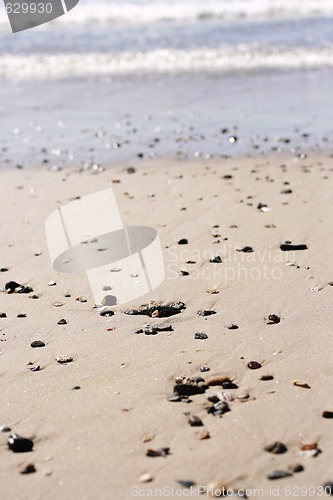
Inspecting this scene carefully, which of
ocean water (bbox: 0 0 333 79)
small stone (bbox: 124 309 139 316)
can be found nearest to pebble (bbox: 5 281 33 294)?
small stone (bbox: 124 309 139 316)

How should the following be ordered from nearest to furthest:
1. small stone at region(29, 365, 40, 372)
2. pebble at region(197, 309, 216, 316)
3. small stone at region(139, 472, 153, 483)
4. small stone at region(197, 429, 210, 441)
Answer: small stone at region(139, 472, 153, 483) < small stone at region(197, 429, 210, 441) < small stone at region(29, 365, 40, 372) < pebble at region(197, 309, 216, 316)

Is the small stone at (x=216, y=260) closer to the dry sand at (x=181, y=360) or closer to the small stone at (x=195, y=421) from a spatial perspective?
the dry sand at (x=181, y=360)

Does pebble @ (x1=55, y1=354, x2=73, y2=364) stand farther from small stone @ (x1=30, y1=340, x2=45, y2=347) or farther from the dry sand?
small stone @ (x1=30, y1=340, x2=45, y2=347)

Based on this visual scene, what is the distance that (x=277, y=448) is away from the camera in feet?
10.3

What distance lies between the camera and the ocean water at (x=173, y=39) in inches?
640

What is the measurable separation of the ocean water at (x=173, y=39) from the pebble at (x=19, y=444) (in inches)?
494

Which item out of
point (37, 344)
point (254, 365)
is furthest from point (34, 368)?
point (254, 365)

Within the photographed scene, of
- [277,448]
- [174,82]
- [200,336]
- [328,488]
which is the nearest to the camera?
[328,488]

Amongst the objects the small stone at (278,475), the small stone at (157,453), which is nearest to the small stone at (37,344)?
the small stone at (157,453)

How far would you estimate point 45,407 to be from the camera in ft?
11.9

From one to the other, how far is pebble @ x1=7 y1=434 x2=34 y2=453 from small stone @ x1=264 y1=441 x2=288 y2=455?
40.9 inches

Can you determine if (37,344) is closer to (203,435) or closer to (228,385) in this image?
(228,385)

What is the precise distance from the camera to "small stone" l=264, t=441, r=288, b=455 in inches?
123

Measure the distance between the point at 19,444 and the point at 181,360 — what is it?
3.49ft
